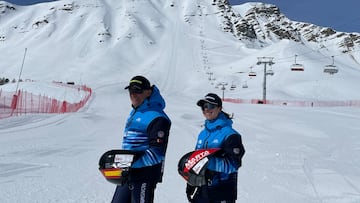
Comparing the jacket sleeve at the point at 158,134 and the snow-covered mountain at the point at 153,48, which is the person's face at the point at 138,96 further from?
the snow-covered mountain at the point at 153,48

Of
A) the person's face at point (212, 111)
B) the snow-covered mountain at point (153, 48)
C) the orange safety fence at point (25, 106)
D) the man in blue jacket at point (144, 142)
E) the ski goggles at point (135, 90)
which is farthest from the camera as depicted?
the snow-covered mountain at point (153, 48)

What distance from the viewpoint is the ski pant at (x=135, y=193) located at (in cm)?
319

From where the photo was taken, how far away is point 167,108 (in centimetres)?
3081

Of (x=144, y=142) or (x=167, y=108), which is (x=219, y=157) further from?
(x=167, y=108)

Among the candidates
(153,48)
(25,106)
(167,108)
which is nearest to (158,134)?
(25,106)

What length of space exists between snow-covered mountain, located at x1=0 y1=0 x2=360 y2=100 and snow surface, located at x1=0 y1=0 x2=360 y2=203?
424 millimetres

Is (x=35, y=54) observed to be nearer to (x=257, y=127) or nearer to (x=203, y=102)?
(x=257, y=127)

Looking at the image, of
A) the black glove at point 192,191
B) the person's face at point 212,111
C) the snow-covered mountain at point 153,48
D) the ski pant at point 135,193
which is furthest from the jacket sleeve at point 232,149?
the snow-covered mountain at point 153,48

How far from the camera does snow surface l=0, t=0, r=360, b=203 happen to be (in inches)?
281

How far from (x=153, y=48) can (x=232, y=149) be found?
109 m

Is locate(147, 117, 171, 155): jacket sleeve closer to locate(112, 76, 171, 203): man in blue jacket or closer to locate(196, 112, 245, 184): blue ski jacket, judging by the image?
locate(112, 76, 171, 203): man in blue jacket

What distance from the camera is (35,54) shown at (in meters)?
104

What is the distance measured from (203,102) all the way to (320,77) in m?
73.5

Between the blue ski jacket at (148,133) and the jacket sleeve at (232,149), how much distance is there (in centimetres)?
48
